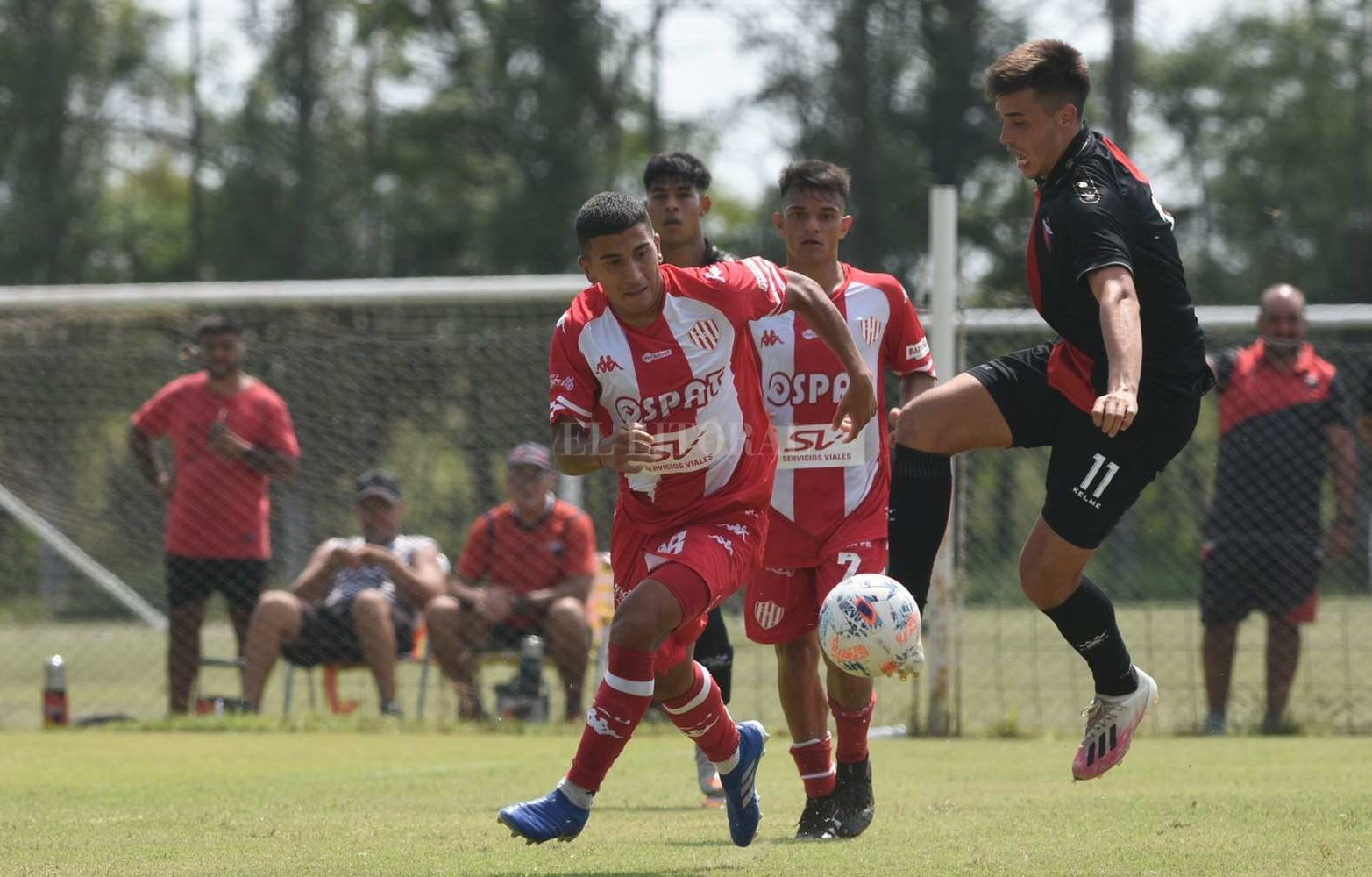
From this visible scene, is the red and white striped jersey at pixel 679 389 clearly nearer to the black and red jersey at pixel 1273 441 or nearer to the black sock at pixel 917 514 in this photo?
the black sock at pixel 917 514

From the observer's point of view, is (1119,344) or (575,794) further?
(575,794)

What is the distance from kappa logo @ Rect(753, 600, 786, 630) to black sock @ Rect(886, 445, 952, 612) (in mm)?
664

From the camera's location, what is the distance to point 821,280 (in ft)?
23.7

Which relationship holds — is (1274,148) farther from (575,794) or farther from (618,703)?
(575,794)

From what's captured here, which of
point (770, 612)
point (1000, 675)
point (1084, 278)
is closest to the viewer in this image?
point (1084, 278)

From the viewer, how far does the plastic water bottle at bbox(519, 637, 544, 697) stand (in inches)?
437

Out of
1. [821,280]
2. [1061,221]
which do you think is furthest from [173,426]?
[1061,221]

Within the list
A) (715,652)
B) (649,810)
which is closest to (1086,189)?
(715,652)

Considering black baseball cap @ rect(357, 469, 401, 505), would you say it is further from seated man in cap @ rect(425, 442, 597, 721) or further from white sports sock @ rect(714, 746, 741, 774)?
white sports sock @ rect(714, 746, 741, 774)

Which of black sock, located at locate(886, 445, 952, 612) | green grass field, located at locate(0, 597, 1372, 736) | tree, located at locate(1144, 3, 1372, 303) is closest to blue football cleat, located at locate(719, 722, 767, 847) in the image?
black sock, located at locate(886, 445, 952, 612)

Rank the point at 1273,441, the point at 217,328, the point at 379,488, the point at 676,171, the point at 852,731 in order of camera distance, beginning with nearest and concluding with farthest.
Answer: the point at 852,731 → the point at 676,171 → the point at 1273,441 → the point at 217,328 → the point at 379,488

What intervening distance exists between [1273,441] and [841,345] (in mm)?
5676

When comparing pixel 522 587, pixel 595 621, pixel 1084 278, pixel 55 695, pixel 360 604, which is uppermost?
pixel 1084 278

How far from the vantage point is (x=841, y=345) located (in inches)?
235
